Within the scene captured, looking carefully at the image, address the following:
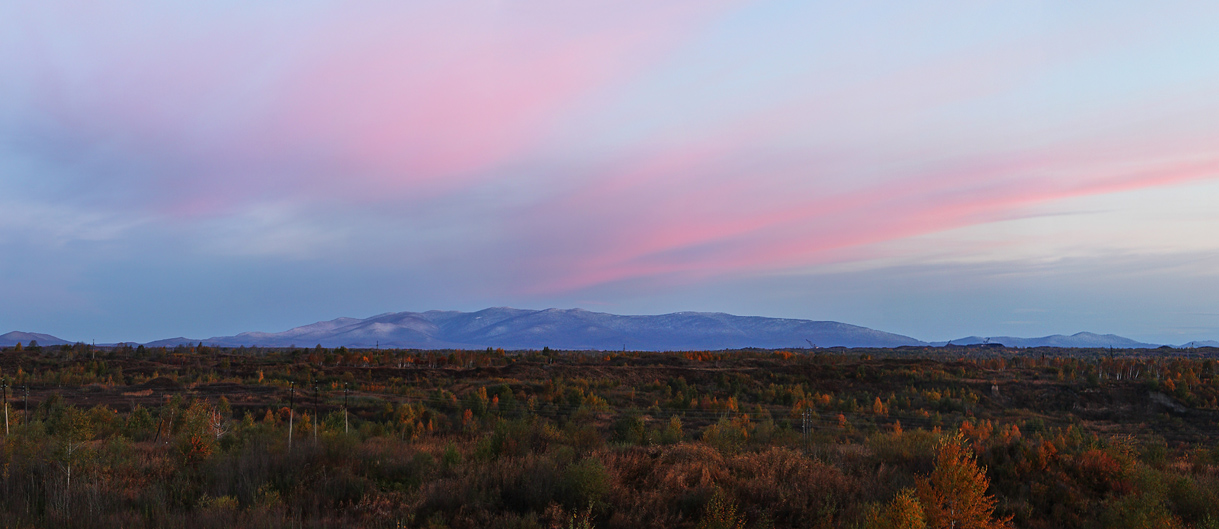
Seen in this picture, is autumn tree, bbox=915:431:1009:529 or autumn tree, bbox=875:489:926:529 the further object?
autumn tree, bbox=915:431:1009:529

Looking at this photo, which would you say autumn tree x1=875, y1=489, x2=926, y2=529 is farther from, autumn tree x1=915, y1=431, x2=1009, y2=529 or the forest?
autumn tree x1=915, y1=431, x2=1009, y2=529

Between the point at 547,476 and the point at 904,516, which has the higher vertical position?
the point at 904,516

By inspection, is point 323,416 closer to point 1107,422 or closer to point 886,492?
point 886,492

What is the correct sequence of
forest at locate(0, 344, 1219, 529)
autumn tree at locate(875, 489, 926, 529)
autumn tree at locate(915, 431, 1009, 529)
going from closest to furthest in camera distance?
autumn tree at locate(875, 489, 926, 529), autumn tree at locate(915, 431, 1009, 529), forest at locate(0, 344, 1219, 529)

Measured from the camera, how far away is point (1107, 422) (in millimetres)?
36094

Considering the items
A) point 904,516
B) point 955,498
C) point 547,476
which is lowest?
point 547,476

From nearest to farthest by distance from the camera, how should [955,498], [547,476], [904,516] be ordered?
[904,516]
[955,498]
[547,476]

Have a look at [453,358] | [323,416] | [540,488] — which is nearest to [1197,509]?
[540,488]

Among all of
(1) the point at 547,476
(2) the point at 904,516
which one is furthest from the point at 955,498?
(1) the point at 547,476

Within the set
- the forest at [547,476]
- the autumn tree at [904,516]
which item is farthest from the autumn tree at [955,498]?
the autumn tree at [904,516]

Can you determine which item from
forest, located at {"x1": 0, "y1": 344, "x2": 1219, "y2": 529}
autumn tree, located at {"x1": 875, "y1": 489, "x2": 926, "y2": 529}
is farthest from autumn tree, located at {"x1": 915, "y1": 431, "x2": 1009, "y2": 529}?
autumn tree, located at {"x1": 875, "y1": 489, "x2": 926, "y2": 529}

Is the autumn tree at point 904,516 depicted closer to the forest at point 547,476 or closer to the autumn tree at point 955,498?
the forest at point 547,476

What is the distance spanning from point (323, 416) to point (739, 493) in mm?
20787

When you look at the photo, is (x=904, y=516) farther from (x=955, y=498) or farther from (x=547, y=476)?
(x=547, y=476)
